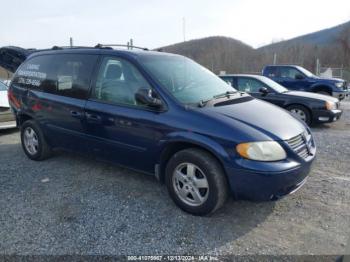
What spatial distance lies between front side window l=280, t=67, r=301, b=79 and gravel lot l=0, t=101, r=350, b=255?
830 centimetres

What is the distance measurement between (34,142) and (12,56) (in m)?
4.88

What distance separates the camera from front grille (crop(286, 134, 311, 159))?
308cm

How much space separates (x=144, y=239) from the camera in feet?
9.53

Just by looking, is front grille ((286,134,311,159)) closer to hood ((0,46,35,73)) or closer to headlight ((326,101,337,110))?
headlight ((326,101,337,110))

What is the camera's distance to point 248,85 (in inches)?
339

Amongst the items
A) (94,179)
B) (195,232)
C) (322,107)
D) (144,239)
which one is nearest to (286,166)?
(195,232)

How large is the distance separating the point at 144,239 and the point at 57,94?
261cm

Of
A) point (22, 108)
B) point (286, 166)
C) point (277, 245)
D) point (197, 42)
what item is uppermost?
point (197, 42)

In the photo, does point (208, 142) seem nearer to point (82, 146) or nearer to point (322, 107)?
point (82, 146)

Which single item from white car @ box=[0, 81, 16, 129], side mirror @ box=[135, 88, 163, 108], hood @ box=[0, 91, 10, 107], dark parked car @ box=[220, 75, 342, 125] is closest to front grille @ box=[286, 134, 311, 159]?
side mirror @ box=[135, 88, 163, 108]

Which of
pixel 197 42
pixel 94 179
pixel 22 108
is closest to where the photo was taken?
pixel 94 179

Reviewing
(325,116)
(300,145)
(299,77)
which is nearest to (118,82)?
(300,145)

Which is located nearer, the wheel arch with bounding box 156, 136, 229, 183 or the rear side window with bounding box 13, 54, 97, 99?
the wheel arch with bounding box 156, 136, 229, 183

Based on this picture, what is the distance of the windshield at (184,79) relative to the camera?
3510mm
